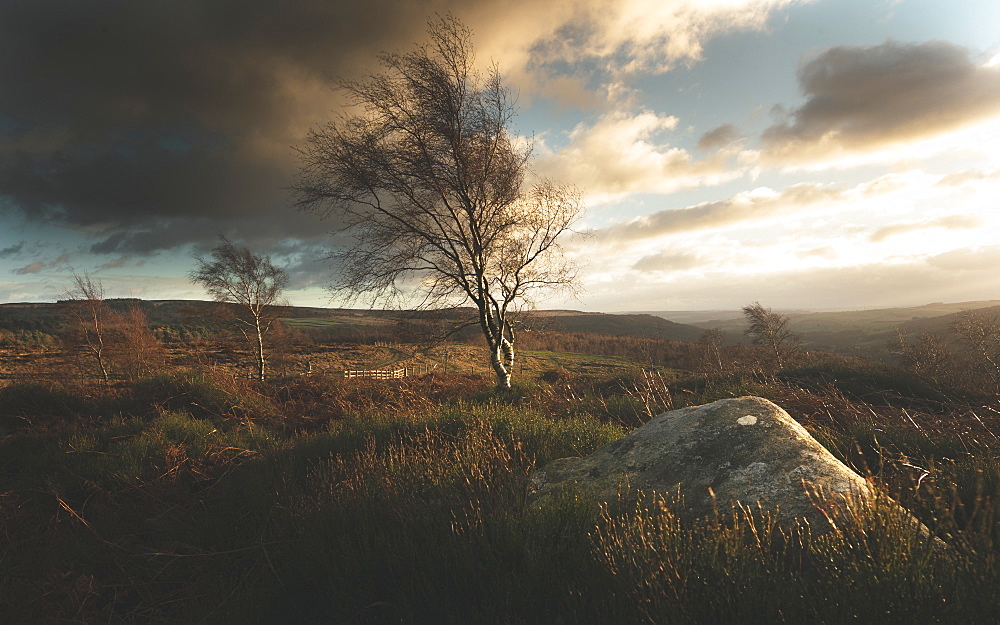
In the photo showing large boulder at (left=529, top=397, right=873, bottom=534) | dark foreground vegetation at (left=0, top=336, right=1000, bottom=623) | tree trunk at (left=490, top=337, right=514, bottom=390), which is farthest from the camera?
tree trunk at (left=490, top=337, right=514, bottom=390)

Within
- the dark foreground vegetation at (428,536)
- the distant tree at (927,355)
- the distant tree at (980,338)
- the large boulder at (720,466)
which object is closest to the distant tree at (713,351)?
the dark foreground vegetation at (428,536)

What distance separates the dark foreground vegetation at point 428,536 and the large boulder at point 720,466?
0.23m

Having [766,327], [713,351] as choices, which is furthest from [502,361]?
[766,327]

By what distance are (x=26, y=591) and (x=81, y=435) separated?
16.6ft

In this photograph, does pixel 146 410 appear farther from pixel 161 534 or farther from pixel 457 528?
pixel 457 528

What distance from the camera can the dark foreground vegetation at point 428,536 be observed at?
173cm

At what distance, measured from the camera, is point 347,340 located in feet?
163

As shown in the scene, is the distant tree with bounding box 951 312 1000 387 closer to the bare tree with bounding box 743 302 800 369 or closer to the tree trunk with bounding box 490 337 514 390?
the bare tree with bounding box 743 302 800 369

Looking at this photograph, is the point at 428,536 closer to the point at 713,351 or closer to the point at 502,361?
the point at 502,361

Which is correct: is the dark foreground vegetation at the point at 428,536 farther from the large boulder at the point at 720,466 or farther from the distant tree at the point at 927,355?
the distant tree at the point at 927,355

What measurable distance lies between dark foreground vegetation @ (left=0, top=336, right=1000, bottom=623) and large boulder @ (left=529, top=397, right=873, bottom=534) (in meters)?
0.23

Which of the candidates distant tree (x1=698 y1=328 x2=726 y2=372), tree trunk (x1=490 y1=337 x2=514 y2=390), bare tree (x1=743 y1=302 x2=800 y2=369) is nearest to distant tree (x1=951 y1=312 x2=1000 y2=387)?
bare tree (x1=743 y1=302 x2=800 y2=369)

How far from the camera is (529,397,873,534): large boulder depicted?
2686 millimetres

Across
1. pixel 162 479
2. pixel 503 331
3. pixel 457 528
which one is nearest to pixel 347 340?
pixel 503 331
